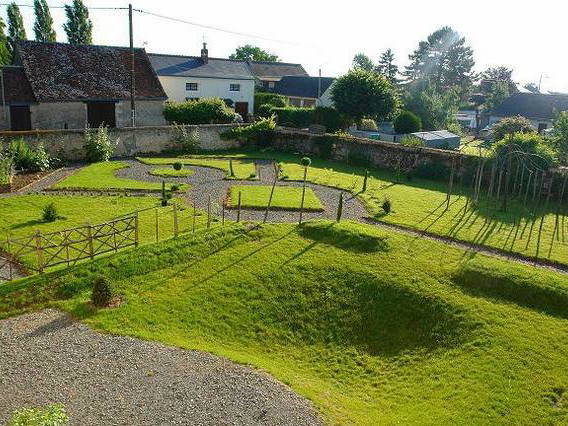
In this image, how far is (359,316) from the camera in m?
15.8

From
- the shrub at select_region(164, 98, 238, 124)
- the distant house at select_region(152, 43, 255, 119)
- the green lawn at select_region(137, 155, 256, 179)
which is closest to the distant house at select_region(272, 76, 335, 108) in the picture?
the distant house at select_region(152, 43, 255, 119)

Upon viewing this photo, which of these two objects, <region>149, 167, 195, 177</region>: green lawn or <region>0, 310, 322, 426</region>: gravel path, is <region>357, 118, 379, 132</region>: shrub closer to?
<region>149, 167, 195, 177</region>: green lawn

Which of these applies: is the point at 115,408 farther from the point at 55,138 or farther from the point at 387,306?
the point at 55,138

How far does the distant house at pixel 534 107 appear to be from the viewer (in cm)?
6350

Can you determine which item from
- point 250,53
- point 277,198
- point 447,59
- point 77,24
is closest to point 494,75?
point 447,59

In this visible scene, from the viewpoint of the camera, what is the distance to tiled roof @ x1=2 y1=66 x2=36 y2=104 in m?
38.3

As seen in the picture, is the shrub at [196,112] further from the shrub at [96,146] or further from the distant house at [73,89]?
the shrub at [96,146]

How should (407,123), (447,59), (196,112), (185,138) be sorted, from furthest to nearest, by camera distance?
1. (447,59)
2. (407,123)
3. (196,112)
4. (185,138)

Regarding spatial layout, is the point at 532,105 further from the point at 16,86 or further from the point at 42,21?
the point at 42,21

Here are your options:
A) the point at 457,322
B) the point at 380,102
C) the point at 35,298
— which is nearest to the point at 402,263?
the point at 457,322

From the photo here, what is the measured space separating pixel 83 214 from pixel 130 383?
1259cm

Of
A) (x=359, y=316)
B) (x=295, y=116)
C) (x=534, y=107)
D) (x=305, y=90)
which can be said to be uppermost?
(x=305, y=90)

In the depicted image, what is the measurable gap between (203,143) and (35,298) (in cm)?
2835

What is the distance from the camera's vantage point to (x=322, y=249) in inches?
759
